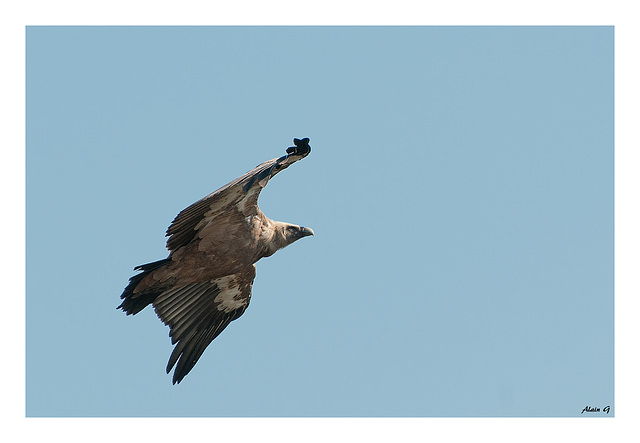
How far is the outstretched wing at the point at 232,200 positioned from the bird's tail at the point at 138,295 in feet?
1.11

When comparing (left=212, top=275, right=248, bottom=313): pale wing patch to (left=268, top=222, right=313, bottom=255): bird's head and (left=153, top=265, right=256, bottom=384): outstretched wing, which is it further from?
(left=268, top=222, right=313, bottom=255): bird's head

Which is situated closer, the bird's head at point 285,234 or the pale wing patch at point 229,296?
the bird's head at point 285,234

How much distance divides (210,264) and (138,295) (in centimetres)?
111

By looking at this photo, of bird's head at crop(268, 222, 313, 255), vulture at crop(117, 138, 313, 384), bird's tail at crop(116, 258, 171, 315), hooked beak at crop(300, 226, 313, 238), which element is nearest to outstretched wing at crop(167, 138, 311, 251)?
vulture at crop(117, 138, 313, 384)

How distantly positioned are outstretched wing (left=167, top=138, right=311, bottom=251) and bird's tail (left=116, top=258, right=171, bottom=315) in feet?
1.11

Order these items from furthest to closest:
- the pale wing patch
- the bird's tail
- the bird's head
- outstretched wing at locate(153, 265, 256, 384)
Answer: the pale wing patch, outstretched wing at locate(153, 265, 256, 384), the bird's head, the bird's tail

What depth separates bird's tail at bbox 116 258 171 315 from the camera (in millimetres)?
11273

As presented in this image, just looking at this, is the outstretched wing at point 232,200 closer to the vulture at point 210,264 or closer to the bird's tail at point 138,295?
the vulture at point 210,264

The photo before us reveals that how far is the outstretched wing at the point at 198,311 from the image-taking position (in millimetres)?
12312

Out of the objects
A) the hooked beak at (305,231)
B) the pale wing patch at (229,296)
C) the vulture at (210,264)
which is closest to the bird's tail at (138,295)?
the vulture at (210,264)

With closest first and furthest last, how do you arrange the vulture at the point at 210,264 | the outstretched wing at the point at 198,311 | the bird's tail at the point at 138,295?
the vulture at the point at 210,264 → the bird's tail at the point at 138,295 → the outstretched wing at the point at 198,311

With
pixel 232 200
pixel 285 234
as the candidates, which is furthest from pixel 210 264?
pixel 285 234
